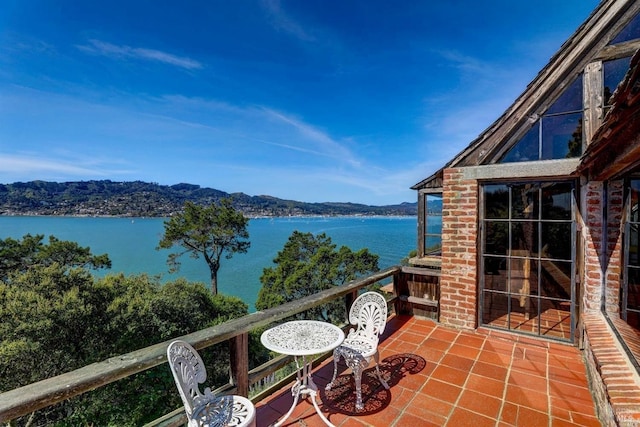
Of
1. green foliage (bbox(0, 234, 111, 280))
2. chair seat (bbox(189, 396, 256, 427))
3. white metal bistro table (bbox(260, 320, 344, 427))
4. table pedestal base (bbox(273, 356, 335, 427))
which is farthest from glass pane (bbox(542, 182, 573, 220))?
green foliage (bbox(0, 234, 111, 280))

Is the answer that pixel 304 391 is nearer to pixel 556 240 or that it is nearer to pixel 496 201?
pixel 496 201

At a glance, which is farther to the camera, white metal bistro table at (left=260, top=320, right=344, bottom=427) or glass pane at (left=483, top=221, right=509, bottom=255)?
glass pane at (left=483, top=221, right=509, bottom=255)

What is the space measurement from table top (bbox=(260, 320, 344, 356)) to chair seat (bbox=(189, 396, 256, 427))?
1.25ft

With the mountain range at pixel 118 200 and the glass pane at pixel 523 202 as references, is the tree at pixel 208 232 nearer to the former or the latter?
the glass pane at pixel 523 202

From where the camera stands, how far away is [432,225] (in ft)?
24.2

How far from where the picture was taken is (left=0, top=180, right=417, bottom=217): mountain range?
201ft

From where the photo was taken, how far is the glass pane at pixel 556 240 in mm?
3872

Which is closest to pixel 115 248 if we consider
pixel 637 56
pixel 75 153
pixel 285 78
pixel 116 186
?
pixel 75 153

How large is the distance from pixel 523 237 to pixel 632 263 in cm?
129

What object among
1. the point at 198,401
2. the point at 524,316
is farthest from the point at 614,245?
the point at 198,401

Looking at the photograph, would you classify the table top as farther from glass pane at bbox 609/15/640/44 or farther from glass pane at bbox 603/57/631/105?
glass pane at bbox 609/15/640/44

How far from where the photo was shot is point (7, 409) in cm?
116

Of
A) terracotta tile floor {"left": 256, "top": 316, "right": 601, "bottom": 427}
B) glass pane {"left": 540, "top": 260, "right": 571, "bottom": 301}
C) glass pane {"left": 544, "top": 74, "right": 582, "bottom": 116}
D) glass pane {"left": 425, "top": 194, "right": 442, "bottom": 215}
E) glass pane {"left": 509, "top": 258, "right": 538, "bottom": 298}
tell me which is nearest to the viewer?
terracotta tile floor {"left": 256, "top": 316, "right": 601, "bottom": 427}

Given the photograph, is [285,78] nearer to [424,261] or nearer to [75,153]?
[424,261]
